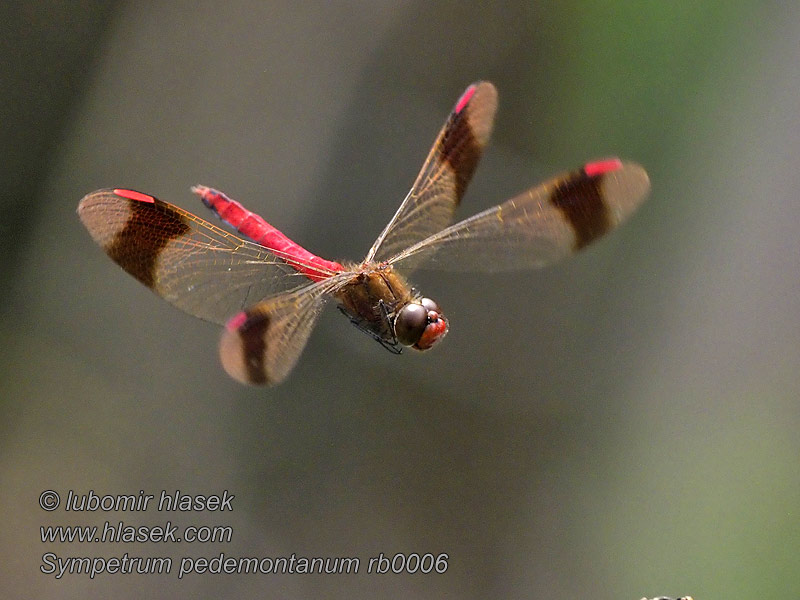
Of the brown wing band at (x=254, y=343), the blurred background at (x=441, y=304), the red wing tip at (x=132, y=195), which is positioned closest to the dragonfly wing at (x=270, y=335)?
the brown wing band at (x=254, y=343)

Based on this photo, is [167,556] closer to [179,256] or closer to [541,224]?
[179,256]

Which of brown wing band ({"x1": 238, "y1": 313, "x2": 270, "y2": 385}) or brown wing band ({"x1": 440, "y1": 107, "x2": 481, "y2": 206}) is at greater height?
brown wing band ({"x1": 440, "y1": 107, "x2": 481, "y2": 206})

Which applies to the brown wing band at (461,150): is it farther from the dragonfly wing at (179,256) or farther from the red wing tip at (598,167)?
the dragonfly wing at (179,256)

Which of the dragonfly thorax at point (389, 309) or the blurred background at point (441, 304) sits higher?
the blurred background at point (441, 304)

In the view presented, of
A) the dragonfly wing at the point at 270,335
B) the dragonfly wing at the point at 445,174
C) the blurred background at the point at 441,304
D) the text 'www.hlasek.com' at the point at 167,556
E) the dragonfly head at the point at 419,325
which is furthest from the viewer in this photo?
the blurred background at the point at 441,304

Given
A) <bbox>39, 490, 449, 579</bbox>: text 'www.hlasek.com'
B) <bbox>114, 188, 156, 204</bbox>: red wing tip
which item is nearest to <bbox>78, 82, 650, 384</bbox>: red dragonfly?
<bbox>114, 188, 156, 204</bbox>: red wing tip

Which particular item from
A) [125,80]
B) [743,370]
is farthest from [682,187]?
[125,80]

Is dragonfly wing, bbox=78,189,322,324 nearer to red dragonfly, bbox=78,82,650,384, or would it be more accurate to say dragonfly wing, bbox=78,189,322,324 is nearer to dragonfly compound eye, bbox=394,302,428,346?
red dragonfly, bbox=78,82,650,384
